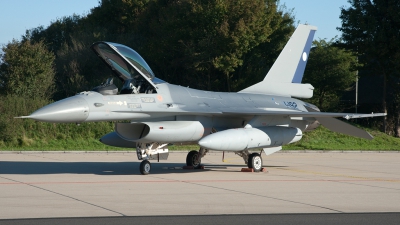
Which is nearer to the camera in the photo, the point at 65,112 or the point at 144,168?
the point at 65,112

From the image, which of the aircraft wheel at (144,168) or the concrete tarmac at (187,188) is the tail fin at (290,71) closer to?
the concrete tarmac at (187,188)

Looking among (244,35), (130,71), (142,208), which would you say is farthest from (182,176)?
(244,35)

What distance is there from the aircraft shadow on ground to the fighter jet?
787mm

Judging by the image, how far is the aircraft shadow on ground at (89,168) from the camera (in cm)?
1589

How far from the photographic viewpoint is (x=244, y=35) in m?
35.8

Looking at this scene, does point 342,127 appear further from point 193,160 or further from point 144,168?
point 144,168

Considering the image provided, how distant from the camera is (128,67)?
14969 mm

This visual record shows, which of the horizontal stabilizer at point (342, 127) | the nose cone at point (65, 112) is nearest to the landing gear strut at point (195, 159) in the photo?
the horizontal stabilizer at point (342, 127)

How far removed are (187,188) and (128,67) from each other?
4072mm

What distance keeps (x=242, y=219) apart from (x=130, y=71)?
7.47 metres

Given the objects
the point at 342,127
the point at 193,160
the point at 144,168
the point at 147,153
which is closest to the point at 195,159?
the point at 193,160

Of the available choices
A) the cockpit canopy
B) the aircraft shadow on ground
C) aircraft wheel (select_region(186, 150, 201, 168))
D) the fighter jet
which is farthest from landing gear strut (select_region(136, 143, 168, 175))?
aircraft wheel (select_region(186, 150, 201, 168))

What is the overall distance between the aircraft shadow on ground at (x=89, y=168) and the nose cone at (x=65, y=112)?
2.59 m

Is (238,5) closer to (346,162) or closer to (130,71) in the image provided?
(346,162)
